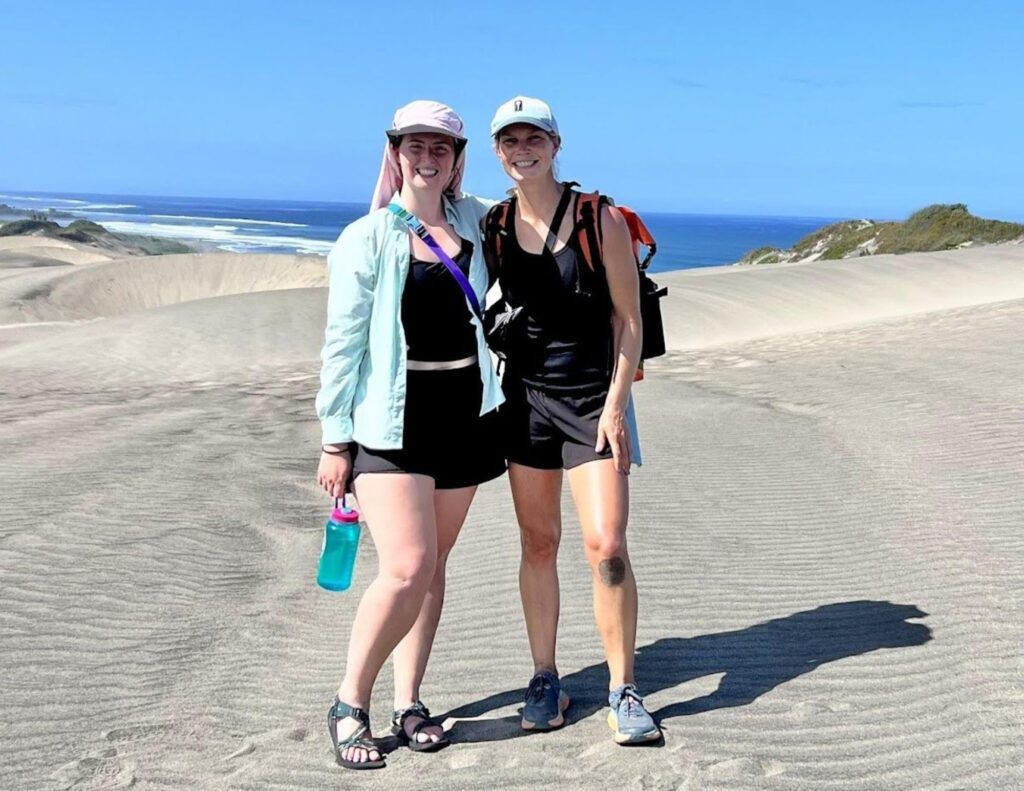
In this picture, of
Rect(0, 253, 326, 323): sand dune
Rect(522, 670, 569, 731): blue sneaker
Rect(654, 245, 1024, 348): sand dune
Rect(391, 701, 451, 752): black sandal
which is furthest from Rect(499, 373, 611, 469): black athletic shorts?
Rect(0, 253, 326, 323): sand dune

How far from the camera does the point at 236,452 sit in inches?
403

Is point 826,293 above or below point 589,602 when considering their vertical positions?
above

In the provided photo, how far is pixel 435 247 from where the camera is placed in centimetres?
370

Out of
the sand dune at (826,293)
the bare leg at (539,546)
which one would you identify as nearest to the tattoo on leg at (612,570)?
the bare leg at (539,546)

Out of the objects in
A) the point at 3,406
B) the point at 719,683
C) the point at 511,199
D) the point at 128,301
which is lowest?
the point at 128,301

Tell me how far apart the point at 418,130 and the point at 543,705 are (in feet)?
6.89

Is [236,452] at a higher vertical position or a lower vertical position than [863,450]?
lower

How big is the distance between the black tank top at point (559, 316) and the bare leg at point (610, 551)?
331 millimetres

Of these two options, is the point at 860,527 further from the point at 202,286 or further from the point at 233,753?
the point at 202,286

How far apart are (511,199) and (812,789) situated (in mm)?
2263

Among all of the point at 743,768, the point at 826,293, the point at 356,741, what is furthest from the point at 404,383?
the point at 826,293

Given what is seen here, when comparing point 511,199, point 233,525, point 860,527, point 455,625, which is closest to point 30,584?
point 233,525

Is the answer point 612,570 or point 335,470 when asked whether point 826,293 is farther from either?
point 335,470

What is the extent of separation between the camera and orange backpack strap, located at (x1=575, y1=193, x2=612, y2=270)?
150 inches
